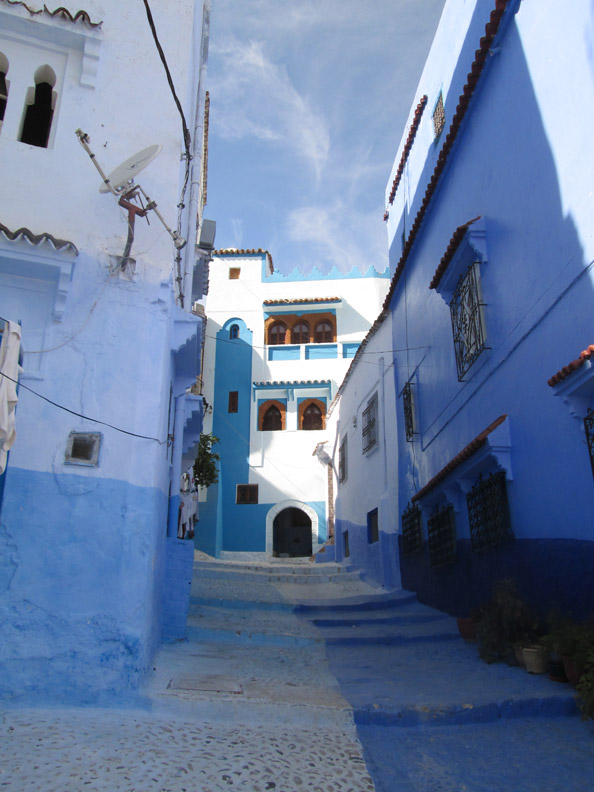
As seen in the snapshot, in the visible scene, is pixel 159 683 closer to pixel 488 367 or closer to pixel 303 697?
pixel 303 697

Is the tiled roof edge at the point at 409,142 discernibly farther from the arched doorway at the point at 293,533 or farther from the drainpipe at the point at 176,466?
the arched doorway at the point at 293,533

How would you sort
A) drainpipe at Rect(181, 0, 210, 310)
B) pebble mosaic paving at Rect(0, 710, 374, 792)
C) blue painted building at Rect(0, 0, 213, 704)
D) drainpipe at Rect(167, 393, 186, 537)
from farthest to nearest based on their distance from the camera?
drainpipe at Rect(181, 0, 210, 310), drainpipe at Rect(167, 393, 186, 537), blue painted building at Rect(0, 0, 213, 704), pebble mosaic paving at Rect(0, 710, 374, 792)

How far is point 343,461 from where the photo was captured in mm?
17109

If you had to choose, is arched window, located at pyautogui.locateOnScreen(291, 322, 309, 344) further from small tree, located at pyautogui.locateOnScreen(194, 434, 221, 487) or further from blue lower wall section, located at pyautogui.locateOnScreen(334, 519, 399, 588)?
blue lower wall section, located at pyautogui.locateOnScreen(334, 519, 399, 588)

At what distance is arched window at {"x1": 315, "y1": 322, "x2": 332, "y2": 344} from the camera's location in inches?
883

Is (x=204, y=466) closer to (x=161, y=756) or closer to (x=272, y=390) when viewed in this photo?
(x=272, y=390)

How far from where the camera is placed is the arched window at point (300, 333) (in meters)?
22.6

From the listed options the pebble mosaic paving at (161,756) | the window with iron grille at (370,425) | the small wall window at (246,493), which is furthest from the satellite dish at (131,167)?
the small wall window at (246,493)

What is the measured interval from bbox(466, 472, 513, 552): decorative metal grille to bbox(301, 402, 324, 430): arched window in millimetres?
13735

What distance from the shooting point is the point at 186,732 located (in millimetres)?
4402

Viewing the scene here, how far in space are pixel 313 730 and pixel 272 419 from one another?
17120 millimetres

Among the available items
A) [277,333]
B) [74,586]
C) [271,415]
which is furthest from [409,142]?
[271,415]

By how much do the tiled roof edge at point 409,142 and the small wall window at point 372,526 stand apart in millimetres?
7105

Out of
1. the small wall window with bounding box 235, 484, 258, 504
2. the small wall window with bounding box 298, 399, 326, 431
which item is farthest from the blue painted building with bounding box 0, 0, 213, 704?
the small wall window with bounding box 298, 399, 326, 431
